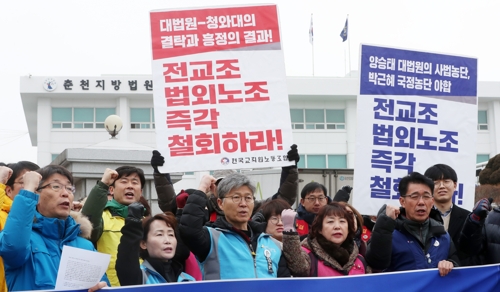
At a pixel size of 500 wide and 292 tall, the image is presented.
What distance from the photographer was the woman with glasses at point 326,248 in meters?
5.37

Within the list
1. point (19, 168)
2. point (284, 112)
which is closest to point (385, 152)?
point (284, 112)

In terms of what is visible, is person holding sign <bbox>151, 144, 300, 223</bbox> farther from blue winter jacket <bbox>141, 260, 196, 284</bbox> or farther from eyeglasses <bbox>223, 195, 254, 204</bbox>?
blue winter jacket <bbox>141, 260, 196, 284</bbox>

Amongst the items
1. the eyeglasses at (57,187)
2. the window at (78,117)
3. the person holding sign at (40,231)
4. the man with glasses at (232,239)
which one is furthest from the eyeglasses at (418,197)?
the window at (78,117)

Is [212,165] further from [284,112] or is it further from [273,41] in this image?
[273,41]

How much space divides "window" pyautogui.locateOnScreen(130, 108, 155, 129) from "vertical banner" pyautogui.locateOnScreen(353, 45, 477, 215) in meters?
39.4

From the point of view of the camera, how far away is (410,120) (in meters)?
7.29

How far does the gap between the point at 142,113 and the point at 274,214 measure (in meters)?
40.8

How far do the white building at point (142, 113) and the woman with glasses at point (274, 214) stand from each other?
3743cm

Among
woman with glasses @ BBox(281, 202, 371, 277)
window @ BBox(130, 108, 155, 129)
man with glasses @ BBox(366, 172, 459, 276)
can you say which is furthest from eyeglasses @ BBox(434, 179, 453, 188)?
window @ BBox(130, 108, 155, 129)

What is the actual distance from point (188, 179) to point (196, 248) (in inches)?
1588

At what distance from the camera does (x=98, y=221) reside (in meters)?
5.78

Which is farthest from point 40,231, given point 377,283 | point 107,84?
point 107,84

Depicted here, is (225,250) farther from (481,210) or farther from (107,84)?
(107,84)

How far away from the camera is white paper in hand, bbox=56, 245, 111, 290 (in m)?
4.54
